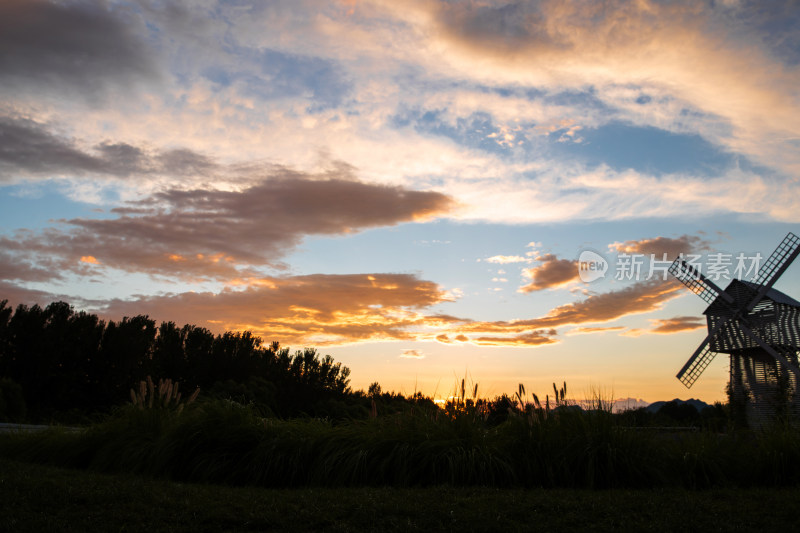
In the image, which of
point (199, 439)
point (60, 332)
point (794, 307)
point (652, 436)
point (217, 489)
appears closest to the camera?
point (217, 489)

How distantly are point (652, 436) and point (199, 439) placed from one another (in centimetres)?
632

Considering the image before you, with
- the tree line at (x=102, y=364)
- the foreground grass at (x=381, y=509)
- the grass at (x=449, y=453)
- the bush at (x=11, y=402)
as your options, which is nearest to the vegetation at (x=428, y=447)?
the grass at (x=449, y=453)

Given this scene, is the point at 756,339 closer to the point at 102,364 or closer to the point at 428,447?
the point at 428,447

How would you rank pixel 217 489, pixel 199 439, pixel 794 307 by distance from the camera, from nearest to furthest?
pixel 217 489, pixel 199 439, pixel 794 307

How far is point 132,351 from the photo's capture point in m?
38.2

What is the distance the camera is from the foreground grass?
5.04m

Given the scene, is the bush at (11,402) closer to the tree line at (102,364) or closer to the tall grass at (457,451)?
the tree line at (102,364)

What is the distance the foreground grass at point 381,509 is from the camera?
5039 millimetres

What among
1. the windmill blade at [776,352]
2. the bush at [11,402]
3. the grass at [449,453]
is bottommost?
the bush at [11,402]

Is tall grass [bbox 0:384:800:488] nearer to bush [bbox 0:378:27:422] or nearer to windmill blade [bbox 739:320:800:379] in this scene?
bush [bbox 0:378:27:422]

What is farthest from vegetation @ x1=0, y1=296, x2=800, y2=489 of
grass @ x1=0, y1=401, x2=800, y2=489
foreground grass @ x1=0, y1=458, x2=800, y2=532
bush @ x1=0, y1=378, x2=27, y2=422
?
bush @ x1=0, y1=378, x2=27, y2=422

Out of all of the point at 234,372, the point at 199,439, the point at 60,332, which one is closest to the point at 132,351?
the point at 60,332

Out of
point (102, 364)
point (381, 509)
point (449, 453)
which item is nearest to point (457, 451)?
point (449, 453)

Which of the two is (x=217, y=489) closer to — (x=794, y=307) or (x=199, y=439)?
(x=199, y=439)
